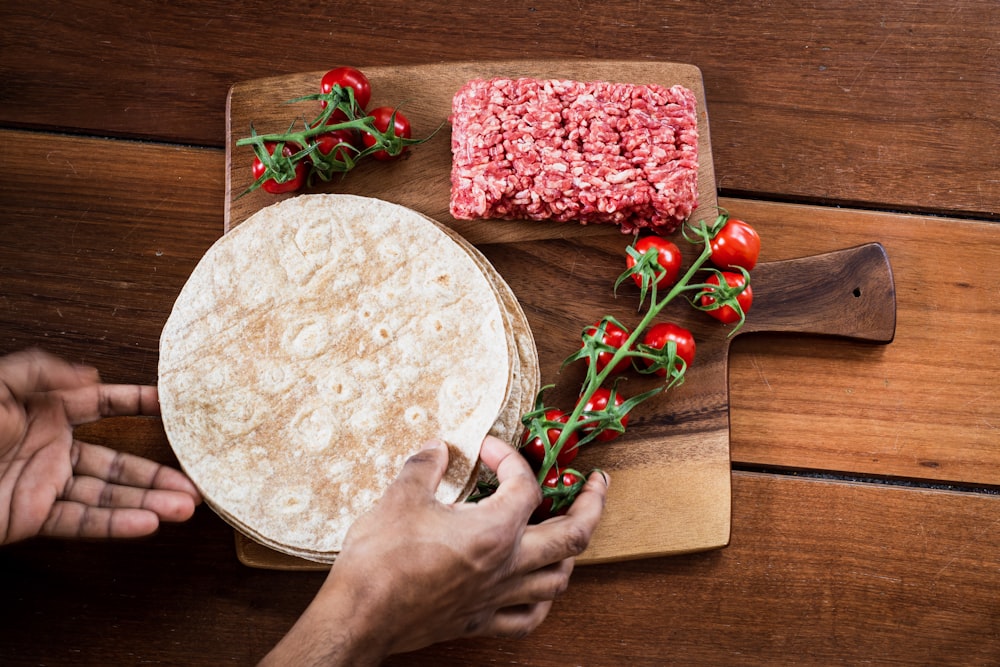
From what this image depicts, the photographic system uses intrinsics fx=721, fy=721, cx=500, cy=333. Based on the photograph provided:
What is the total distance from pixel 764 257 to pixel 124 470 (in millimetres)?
2098

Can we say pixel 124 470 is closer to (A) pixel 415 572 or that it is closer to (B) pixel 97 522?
(B) pixel 97 522

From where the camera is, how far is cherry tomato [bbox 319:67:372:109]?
224 centimetres

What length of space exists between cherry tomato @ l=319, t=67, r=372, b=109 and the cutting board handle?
1376mm

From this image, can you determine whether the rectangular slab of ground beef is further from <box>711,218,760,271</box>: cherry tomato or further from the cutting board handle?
the cutting board handle

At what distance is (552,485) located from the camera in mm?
2135

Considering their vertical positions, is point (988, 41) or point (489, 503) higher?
point (988, 41)

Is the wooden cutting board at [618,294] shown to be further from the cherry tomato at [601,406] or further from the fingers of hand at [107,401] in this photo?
the fingers of hand at [107,401]

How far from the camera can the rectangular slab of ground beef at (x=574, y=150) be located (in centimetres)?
213

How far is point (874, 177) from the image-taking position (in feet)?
8.18

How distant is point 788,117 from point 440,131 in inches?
47.6

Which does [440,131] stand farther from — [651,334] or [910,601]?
[910,601]

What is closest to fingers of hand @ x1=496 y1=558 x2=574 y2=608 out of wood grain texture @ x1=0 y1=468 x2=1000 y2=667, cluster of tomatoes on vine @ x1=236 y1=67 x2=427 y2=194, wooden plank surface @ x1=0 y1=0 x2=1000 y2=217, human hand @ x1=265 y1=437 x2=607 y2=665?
human hand @ x1=265 y1=437 x2=607 y2=665

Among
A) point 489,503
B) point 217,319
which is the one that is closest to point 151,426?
point 217,319

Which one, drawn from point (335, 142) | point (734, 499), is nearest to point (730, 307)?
point (734, 499)
